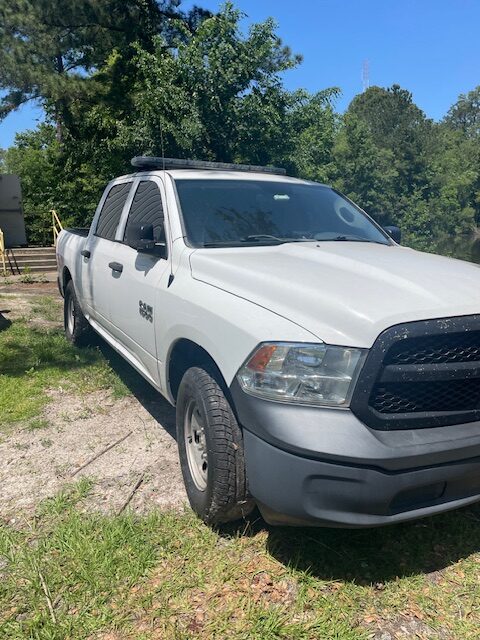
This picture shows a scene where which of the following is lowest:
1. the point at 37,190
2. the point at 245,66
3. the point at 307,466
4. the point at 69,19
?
the point at 307,466

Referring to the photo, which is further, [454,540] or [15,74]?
[15,74]

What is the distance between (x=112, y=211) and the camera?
5.11 meters

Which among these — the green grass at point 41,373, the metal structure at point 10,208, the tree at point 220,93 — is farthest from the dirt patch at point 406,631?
the metal structure at point 10,208

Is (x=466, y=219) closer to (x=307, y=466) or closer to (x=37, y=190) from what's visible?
(x=37, y=190)

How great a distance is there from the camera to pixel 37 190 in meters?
21.7

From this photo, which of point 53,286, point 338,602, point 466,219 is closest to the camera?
point 338,602

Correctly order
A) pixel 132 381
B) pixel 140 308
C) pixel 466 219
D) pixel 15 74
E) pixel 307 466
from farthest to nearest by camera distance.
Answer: pixel 466 219 → pixel 15 74 → pixel 132 381 → pixel 140 308 → pixel 307 466

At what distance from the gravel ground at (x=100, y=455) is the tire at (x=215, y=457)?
357 millimetres

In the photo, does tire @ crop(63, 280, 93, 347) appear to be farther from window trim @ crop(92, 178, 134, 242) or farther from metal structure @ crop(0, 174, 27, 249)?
metal structure @ crop(0, 174, 27, 249)

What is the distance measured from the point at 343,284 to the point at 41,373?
3930 millimetres

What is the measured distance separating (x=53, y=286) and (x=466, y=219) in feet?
142

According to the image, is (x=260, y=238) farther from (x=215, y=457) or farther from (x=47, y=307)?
(x=47, y=307)

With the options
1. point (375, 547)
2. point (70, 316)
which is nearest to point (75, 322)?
point (70, 316)

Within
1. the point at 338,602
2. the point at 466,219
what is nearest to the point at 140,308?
the point at 338,602
